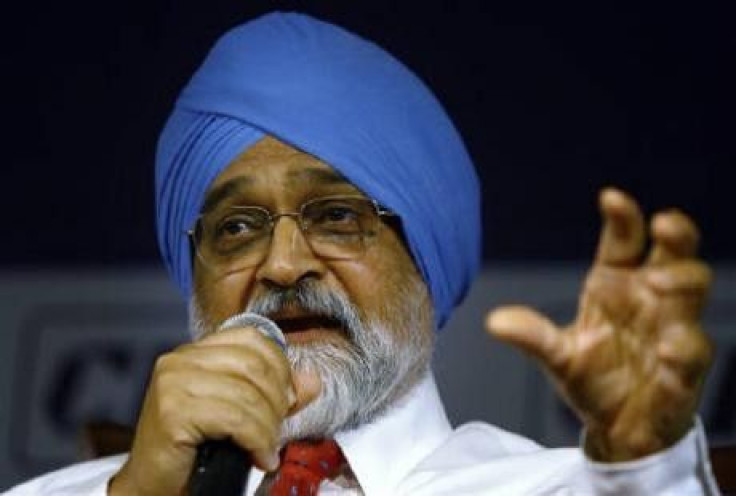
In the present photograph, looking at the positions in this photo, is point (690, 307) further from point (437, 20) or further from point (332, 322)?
point (437, 20)

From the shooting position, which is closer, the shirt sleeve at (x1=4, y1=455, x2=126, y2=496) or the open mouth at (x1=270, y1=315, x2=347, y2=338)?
the open mouth at (x1=270, y1=315, x2=347, y2=338)

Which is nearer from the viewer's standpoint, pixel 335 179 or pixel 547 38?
pixel 335 179

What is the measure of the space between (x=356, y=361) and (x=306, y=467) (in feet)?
0.36

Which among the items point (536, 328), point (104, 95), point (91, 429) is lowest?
point (91, 429)

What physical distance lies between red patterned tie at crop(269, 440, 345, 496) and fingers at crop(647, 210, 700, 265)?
0.62 metres

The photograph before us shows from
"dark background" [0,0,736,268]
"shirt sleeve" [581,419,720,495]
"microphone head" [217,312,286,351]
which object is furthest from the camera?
"dark background" [0,0,736,268]

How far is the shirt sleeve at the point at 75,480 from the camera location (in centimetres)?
217

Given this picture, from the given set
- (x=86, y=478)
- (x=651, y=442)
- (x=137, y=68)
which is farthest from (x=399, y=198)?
(x=137, y=68)

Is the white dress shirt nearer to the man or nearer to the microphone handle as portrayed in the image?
the man

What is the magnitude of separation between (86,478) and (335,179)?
0.42 m

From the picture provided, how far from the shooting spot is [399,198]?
6.84 feet

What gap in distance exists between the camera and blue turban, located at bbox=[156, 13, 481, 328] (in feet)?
6.85

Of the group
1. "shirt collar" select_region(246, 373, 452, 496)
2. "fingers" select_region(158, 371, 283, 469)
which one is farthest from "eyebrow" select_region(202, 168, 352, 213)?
"fingers" select_region(158, 371, 283, 469)

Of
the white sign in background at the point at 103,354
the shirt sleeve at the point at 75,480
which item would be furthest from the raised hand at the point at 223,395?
the white sign in background at the point at 103,354
